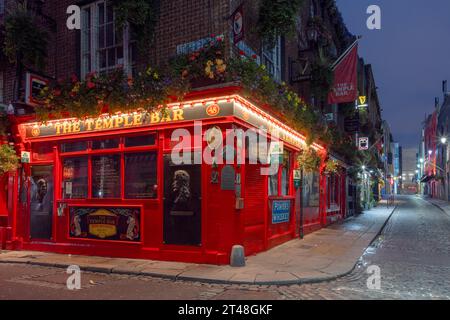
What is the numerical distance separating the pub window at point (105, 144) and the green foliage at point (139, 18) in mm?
2670

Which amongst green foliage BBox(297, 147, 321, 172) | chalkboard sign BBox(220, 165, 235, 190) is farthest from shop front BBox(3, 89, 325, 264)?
green foliage BBox(297, 147, 321, 172)

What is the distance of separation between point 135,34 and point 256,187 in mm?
5374

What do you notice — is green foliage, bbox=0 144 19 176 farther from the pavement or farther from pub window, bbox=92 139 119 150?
pub window, bbox=92 139 119 150

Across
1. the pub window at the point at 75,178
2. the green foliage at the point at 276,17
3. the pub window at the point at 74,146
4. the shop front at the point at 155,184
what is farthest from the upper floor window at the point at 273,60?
the pub window at the point at 75,178

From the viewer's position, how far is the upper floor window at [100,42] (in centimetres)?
1211

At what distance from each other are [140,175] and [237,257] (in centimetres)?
354

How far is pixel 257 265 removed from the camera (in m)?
9.45

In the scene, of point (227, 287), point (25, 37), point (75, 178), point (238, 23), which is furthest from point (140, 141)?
point (25, 37)

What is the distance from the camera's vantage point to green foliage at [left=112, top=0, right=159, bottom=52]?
1040 centimetres

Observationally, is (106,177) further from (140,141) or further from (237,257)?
(237,257)

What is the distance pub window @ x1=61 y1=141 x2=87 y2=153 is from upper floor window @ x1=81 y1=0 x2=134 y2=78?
228 centimetres

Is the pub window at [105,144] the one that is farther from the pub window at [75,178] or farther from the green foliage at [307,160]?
the green foliage at [307,160]

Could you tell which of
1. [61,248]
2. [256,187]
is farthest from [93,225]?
[256,187]

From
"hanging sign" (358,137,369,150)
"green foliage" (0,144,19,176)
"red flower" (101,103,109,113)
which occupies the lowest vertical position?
"green foliage" (0,144,19,176)
